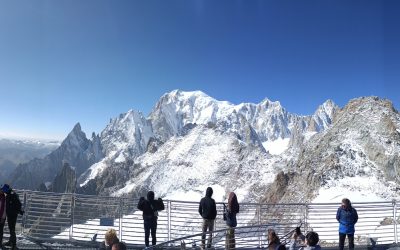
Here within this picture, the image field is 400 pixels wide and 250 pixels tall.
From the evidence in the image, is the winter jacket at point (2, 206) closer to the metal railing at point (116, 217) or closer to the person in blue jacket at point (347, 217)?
the metal railing at point (116, 217)

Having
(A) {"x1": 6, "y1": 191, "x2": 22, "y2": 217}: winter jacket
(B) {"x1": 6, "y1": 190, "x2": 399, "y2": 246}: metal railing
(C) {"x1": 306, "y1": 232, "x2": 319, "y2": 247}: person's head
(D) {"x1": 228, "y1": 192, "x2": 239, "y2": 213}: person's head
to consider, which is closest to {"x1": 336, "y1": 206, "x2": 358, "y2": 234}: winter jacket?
(B) {"x1": 6, "y1": 190, "x2": 399, "y2": 246}: metal railing

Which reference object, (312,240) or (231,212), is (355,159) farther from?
(312,240)

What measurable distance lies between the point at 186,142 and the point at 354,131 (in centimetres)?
11187

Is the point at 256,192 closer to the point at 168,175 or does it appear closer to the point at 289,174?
the point at 289,174

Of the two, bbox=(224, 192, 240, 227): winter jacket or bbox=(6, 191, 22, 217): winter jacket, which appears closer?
bbox=(6, 191, 22, 217): winter jacket

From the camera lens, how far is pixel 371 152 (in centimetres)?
5144

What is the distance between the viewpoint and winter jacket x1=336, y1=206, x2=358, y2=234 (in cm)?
1357

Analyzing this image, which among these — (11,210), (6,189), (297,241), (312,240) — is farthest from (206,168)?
(312,240)

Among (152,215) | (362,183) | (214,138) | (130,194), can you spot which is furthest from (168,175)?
(152,215)

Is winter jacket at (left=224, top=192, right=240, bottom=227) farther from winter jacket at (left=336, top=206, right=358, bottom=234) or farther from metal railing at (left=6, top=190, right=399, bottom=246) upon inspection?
winter jacket at (left=336, top=206, right=358, bottom=234)

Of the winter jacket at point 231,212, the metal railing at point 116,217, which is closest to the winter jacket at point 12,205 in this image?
the metal railing at point 116,217

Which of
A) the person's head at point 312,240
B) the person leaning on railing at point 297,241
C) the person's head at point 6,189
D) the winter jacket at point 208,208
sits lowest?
the person leaning on railing at point 297,241

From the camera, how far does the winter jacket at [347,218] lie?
1357 centimetres

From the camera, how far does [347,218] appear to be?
13.6 metres
